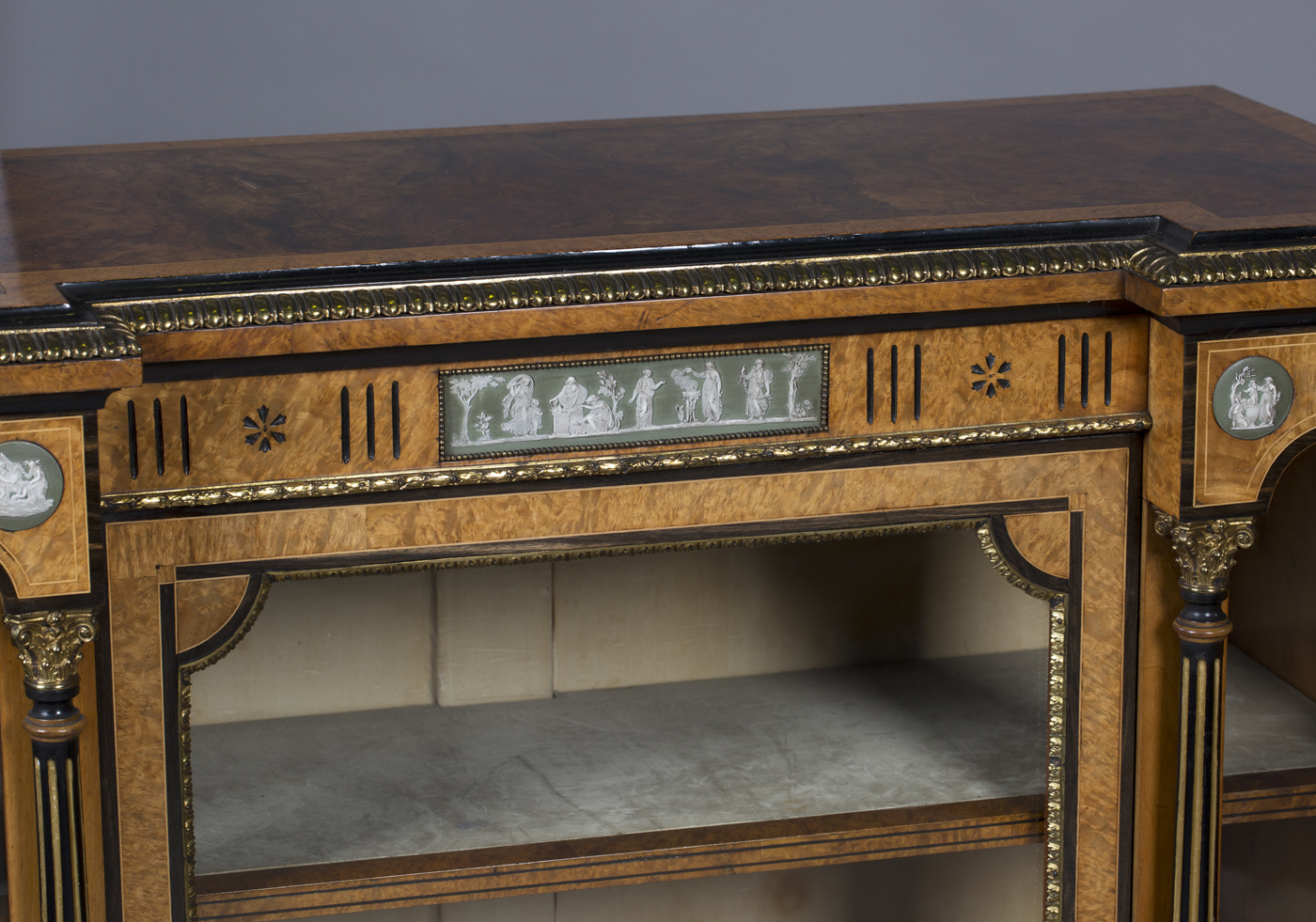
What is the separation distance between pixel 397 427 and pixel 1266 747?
117 centimetres

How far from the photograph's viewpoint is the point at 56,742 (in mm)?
1556

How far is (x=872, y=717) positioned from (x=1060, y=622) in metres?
0.47

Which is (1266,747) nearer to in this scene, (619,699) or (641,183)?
(619,699)

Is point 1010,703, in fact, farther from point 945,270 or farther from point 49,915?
point 49,915

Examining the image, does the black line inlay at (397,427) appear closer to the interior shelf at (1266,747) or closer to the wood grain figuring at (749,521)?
the wood grain figuring at (749,521)

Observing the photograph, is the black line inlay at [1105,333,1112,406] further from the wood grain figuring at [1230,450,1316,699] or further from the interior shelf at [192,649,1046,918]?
the wood grain figuring at [1230,450,1316,699]

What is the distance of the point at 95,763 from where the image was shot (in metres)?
1.65

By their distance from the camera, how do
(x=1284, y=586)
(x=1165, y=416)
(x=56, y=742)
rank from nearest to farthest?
(x=56, y=742)
(x=1165, y=416)
(x=1284, y=586)

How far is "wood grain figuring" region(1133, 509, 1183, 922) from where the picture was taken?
1870 millimetres

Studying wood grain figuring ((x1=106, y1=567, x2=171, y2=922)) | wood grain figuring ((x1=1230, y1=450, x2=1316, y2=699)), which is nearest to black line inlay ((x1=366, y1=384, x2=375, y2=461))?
wood grain figuring ((x1=106, y1=567, x2=171, y2=922))

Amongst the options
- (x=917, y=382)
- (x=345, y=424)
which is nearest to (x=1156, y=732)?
(x=917, y=382)

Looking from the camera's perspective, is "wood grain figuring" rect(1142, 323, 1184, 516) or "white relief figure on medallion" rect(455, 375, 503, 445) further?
"wood grain figuring" rect(1142, 323, 1184, 516)

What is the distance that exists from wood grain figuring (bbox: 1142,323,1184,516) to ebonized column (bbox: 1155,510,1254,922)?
3 cm

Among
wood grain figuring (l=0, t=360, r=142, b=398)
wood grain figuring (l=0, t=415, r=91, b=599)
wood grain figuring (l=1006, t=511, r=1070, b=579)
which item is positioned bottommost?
wood grain figuring (l=1006, t=511, r=1070, b=579)
